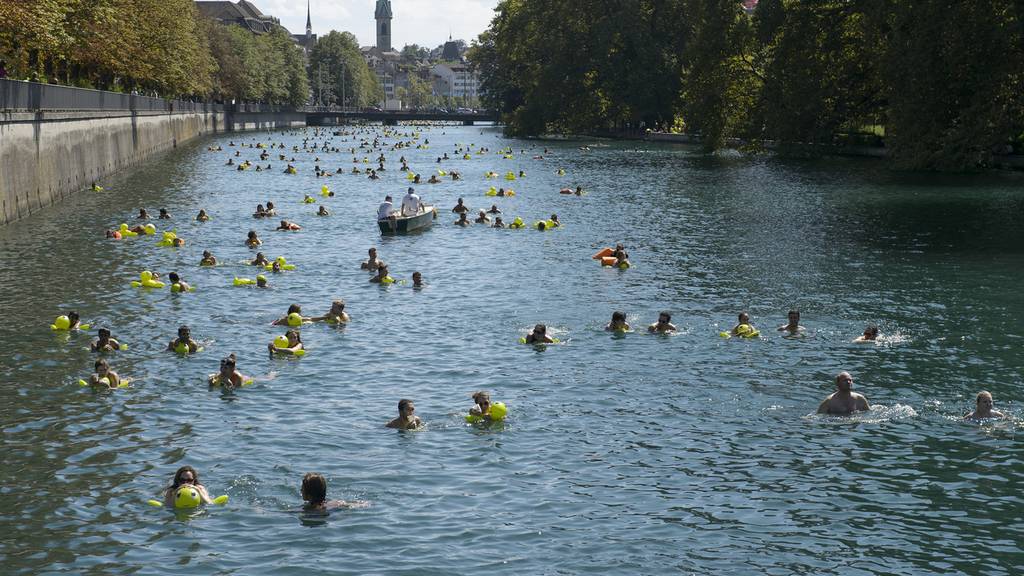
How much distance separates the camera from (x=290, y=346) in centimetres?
2952

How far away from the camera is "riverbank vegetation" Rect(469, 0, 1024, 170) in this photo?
69.9 metres

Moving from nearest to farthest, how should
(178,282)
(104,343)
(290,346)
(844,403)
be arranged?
(844,403), (104,343), (290,346), (178,282)

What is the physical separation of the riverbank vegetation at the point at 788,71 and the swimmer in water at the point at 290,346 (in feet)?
170

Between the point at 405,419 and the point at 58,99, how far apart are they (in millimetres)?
45484

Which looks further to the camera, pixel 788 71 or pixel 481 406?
pixel 788 71

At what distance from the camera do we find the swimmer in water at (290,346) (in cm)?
2923

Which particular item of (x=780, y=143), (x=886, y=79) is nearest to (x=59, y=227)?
(x=886, y=79)

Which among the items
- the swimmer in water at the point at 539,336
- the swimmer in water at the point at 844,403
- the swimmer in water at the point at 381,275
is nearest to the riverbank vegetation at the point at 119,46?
the swimmer in water at the point at 381,275

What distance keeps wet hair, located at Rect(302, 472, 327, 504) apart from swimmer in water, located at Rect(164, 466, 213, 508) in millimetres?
1699

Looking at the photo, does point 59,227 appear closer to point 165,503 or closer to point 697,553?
point 165,503

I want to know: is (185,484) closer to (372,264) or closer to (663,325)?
(663,325)

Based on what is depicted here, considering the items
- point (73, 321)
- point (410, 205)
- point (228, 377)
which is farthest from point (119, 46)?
point (228, 377)

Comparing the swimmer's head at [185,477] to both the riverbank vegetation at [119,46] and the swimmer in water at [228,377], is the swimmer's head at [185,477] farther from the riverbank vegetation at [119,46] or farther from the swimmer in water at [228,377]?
the riverbank vegetation at [119,46]

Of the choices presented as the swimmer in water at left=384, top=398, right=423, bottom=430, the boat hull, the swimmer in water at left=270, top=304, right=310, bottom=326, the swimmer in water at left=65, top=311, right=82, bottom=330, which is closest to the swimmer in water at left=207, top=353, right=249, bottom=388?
the swimmer in water at left=384, top=398, right=423, bottom=430
